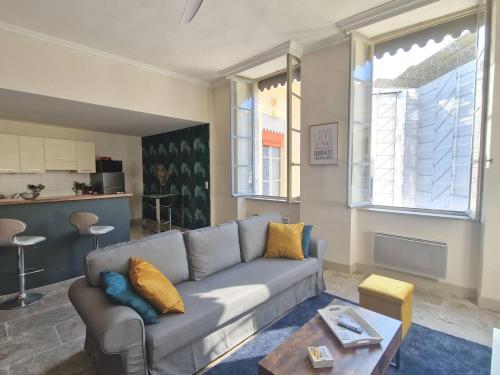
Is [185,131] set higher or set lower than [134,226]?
higher

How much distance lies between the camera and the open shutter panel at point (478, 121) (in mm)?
2613

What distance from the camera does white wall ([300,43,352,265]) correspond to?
351 cm

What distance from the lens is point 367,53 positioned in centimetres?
349

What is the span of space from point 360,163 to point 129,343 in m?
3.18

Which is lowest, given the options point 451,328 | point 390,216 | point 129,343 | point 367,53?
point 451,328

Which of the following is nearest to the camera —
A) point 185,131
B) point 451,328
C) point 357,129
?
point 451,328

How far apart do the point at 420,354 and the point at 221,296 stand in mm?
1583

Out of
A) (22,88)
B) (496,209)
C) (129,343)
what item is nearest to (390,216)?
(496,209)

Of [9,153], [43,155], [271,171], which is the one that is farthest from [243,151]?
[9,153]

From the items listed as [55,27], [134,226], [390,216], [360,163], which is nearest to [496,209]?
[390,216]

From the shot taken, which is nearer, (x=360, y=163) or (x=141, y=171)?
(x=360, y=163)

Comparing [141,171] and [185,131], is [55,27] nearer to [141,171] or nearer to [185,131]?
[185,131]

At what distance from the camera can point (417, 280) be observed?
3164 mm

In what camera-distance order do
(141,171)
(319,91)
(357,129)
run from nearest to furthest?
(357,129) < (319,91) < (141,171)
